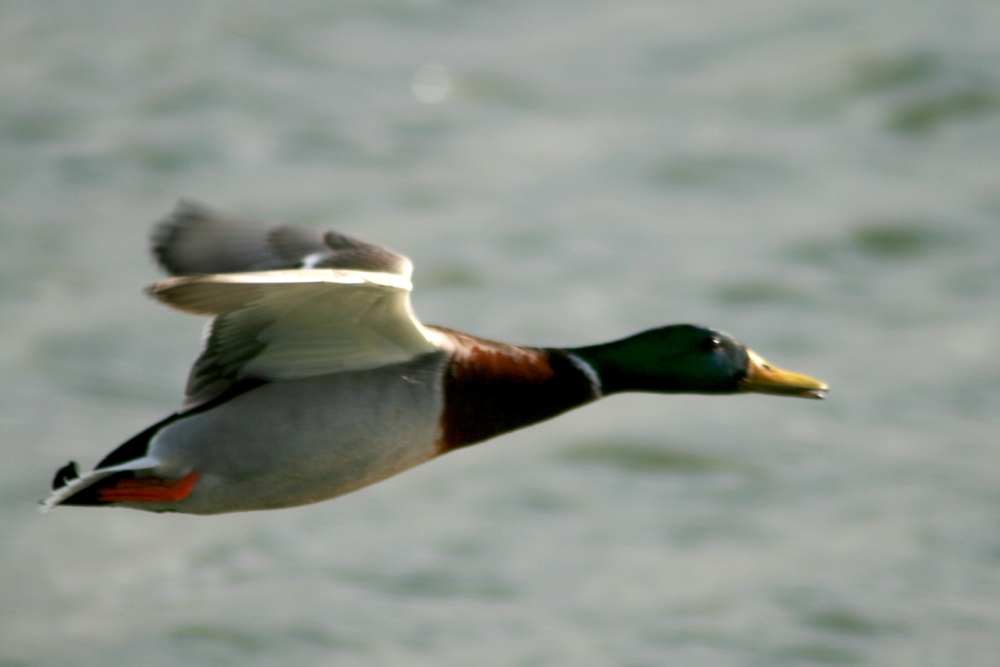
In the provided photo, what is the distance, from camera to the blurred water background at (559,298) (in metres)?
8.99

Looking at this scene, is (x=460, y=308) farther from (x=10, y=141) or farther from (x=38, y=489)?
(x=10, y=141)

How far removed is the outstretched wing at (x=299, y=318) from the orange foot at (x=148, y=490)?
0.97ft

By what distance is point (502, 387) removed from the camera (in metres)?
5.43

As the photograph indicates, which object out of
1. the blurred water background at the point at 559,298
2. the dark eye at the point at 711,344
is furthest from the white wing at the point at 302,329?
the blurred water background at the point at 559,298

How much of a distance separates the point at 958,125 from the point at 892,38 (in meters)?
1.50

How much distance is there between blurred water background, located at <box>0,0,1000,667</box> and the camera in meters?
8.99

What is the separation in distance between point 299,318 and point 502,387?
74cm

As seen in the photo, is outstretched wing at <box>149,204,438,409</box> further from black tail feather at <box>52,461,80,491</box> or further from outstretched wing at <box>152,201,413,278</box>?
black tail feather at <box>52,461,80,491</box>

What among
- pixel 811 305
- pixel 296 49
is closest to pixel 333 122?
pixel 296 49

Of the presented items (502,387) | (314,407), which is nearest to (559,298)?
(502,387)

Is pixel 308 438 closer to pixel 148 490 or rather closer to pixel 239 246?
pixel 148 490

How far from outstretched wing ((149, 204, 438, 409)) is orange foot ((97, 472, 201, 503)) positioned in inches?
11.7

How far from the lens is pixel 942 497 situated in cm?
999

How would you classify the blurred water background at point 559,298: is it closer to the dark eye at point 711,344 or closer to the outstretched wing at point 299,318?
the dark eye at point 711,344
